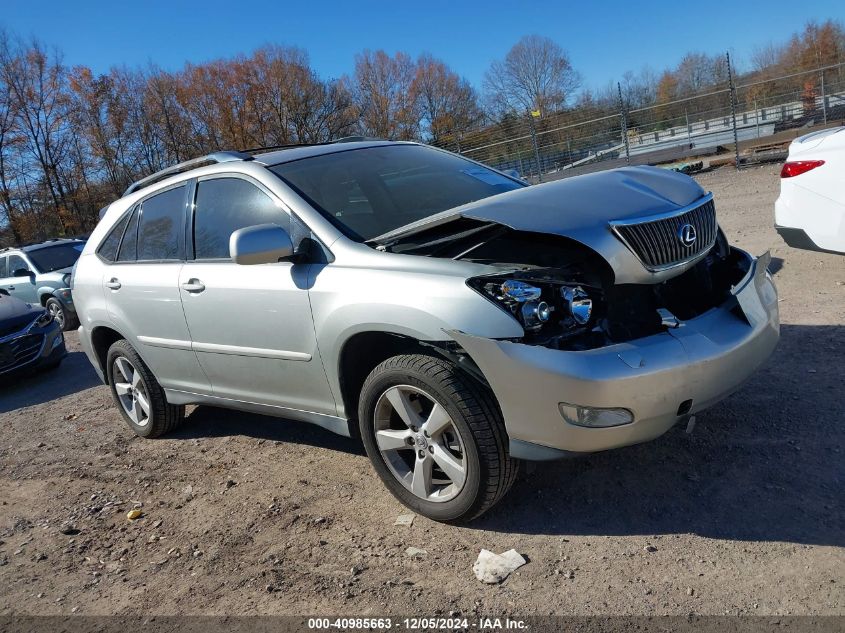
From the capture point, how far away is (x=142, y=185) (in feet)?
16.5

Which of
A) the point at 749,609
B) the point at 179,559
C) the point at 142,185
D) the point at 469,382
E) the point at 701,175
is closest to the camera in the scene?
the point at 749,609

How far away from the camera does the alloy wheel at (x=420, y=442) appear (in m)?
2.96

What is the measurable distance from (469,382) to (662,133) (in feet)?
75.0

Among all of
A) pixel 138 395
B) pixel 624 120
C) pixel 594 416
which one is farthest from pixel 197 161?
pixel 624 120

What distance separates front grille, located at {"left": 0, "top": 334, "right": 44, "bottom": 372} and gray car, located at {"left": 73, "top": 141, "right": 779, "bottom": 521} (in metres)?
4.95

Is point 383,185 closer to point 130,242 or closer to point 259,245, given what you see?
point 259,245

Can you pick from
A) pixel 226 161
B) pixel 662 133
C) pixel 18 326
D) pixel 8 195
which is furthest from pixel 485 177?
pixel 8 195

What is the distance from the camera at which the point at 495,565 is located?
2.79 m

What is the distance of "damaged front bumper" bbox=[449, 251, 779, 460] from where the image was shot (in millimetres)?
2570

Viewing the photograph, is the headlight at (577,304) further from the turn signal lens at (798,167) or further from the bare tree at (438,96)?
the bare tree at (438,96)

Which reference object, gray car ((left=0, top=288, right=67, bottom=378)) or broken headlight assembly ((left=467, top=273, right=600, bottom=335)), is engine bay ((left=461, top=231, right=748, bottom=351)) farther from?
gray car ((left=0, top=288, right=67, bottom=378))

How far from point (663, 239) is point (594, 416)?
2.87 feet

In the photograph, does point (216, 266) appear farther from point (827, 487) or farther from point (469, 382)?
point (827, 487)

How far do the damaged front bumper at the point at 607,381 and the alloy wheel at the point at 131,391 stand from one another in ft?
10.3
